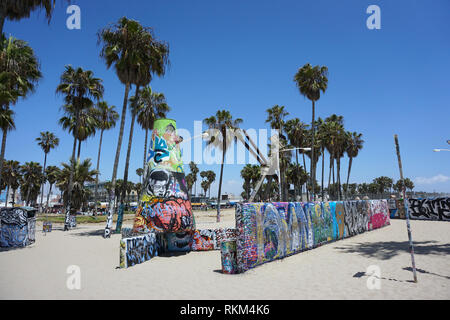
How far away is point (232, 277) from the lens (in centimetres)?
843

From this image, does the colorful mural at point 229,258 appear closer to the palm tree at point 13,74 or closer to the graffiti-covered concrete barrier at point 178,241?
the graffiti-covered concrete barrier at point 178,241

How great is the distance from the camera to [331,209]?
630 inches

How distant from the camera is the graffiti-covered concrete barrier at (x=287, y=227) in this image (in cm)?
935

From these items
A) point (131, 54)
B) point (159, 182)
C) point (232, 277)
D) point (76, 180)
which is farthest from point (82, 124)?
point (232, 277)

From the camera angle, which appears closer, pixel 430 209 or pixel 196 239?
A: pixel 196 239

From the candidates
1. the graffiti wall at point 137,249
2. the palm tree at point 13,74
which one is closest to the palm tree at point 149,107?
the palm tree at point 13,74

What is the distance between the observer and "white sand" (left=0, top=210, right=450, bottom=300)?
6730 mm

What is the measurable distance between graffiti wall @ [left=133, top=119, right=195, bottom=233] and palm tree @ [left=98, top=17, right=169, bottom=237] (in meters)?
9.47

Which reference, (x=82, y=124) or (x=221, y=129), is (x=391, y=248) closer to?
(x=221, y=129)

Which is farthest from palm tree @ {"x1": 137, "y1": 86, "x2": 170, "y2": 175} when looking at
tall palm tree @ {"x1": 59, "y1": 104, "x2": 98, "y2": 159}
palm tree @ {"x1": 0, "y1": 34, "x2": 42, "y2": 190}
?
palm tree @ {"x1": 0, "y1": 34, "x2": 42, "y2": 190}

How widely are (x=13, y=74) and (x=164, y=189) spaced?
9.92 metres
